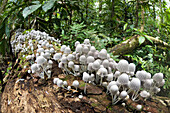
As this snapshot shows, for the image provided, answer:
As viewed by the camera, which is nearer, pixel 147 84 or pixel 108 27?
pixel 147 84

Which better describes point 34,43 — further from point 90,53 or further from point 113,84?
point 113,84

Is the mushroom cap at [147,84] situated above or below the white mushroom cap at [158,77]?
below

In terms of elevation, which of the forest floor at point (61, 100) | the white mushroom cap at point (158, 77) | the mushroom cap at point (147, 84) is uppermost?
the white mushroom cap at point (158, 77)

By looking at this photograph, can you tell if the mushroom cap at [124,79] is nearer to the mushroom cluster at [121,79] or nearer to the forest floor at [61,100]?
the mushroom cluster at [121,79]

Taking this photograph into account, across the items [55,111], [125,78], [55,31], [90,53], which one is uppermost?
[55,31]

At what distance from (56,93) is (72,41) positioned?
201 centimetres

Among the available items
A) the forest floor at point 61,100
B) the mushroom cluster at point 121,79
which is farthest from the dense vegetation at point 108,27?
the mushroom cluster at point 121,79

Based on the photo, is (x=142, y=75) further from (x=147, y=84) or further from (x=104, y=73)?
(x=104, y=73)

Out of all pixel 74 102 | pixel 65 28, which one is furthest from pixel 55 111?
pixel 65 28

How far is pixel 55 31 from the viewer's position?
3.48 m

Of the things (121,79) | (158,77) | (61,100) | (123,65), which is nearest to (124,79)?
(121,79)

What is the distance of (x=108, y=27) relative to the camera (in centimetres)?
374

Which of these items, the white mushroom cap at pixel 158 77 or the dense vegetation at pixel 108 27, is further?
the dense vegetation at pixel 108 27

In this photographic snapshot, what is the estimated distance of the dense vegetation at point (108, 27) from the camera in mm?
2518
